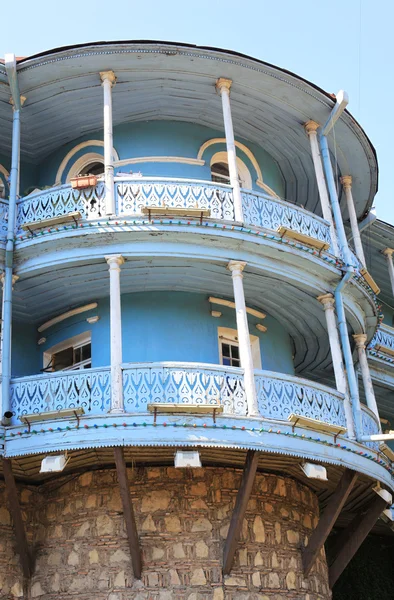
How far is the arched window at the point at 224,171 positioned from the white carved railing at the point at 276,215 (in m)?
1.94

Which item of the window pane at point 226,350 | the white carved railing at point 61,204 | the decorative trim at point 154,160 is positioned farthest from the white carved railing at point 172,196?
the window pane at point 226,350

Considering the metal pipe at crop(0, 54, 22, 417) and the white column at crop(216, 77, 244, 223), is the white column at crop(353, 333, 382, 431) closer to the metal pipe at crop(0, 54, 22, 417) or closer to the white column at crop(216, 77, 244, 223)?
the white column at crop(216, 77, 244, 223)

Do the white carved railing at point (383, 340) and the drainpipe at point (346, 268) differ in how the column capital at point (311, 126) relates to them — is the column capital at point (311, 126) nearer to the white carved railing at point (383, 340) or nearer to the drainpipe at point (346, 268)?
the drainpipe at point (346, 268)

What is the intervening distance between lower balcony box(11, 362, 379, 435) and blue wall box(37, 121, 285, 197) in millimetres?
4929

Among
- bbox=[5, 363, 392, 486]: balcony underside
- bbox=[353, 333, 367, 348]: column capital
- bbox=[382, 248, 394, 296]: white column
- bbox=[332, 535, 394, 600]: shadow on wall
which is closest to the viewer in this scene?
bbox=[5, 363, 392, 486]: balcony underside

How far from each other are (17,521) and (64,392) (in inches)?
92.9

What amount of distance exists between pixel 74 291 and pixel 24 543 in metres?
4.76

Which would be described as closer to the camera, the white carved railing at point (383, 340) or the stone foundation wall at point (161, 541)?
the stone foundation wall at point (161, 541)

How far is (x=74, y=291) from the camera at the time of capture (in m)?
16.3

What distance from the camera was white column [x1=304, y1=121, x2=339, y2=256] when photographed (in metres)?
16.9

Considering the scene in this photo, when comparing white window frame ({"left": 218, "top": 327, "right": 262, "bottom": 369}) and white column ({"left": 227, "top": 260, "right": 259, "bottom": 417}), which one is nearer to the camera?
white column ({"left": 227, "top": 260, "right": 259, "bottom": 417})

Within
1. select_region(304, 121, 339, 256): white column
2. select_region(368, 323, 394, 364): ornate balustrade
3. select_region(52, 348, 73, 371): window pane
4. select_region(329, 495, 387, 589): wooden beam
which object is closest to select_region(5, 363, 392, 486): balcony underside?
select_region(329, 495, 387, 589): wooden beam

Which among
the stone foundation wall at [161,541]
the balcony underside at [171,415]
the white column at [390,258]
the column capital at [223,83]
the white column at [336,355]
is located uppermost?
the white column at [390,258]

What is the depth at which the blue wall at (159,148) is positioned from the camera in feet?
56.7
